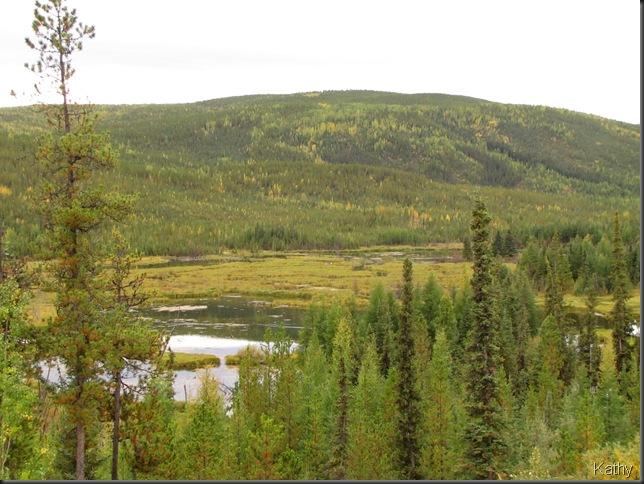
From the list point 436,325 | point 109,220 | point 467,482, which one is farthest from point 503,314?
point 109,220

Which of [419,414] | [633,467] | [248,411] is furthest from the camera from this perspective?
[248,411]

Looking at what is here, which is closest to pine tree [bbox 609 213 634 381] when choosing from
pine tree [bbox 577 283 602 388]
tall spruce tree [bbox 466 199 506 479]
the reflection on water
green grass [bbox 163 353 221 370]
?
pine tree [bbox 577 283 602 388]

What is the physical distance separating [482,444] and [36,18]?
78.7 ft

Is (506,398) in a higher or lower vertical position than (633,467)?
lower

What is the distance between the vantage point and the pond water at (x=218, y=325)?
6531 cm

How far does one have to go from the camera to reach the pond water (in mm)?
65312

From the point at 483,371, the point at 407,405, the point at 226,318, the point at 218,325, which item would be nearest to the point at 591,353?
the point at 407,405

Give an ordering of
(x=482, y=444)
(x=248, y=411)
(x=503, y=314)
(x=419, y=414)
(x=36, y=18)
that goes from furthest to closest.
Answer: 1. (x=503, y=314)
2. (x=248, y=411)
3. (x=419, y=414)
4. (x=482, y=444)
5. (x=36, y=18)

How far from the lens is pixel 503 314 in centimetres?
5853

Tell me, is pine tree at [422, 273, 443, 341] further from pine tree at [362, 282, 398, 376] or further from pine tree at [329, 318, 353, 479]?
pine tree at [329, 318, 353, 479]

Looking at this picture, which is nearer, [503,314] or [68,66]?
[68,66]

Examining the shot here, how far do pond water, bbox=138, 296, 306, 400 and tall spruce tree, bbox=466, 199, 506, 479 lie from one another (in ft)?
120

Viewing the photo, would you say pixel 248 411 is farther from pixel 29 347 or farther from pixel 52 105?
pixel 52 105

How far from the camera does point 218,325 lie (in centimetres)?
8962
